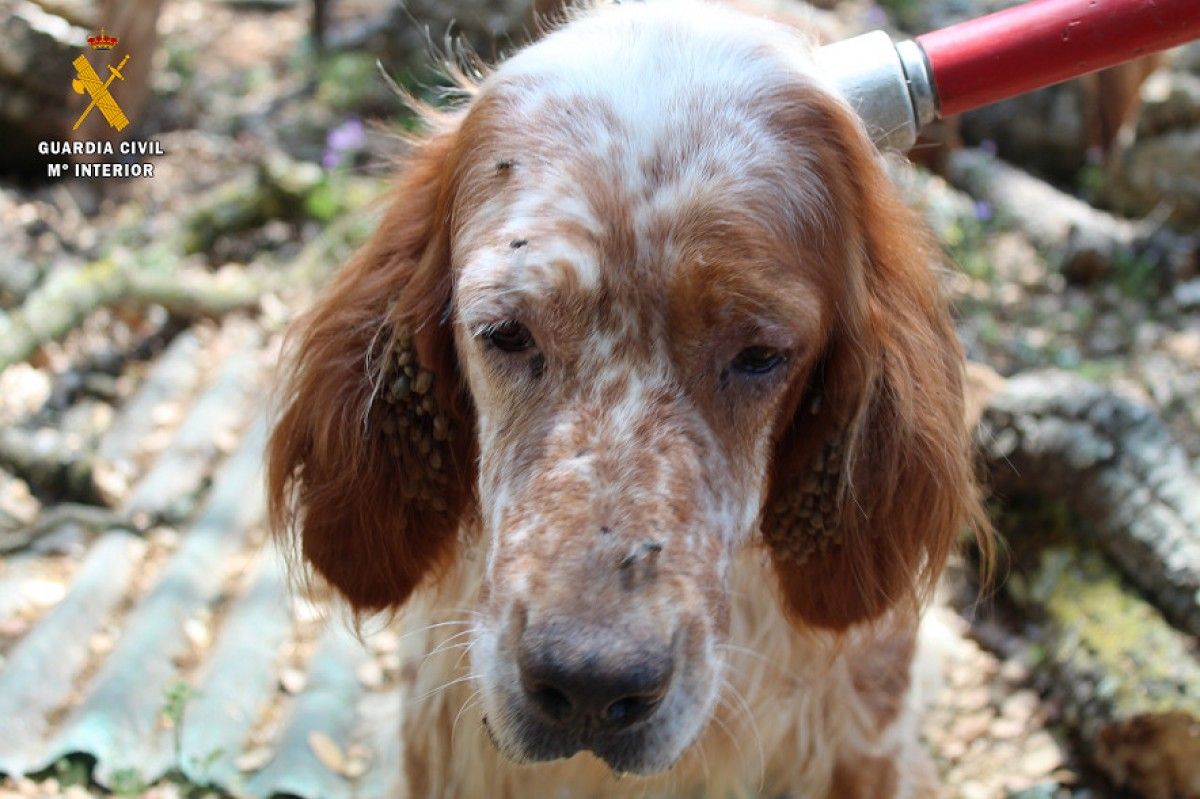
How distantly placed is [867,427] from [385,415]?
1.03 metres

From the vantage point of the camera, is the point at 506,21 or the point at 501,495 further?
the point at 506,21

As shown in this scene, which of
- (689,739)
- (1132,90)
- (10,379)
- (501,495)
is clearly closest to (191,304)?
(10,379)

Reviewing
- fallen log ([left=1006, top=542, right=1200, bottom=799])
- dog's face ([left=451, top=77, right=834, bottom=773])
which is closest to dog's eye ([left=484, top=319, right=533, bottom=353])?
dog's face ([left=451, top=77, right=834, bottom=773])

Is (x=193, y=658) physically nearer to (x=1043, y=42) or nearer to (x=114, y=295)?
(x=114, y=295)

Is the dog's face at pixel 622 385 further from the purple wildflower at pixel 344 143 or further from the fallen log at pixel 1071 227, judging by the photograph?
the purple wildflower at pixel 344 143

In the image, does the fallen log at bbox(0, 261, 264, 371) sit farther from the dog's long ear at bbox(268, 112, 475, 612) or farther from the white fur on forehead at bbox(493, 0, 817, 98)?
the white fur on forehead at bbox(493, 0, 817, 98)

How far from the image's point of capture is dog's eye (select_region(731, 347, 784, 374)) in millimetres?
2084

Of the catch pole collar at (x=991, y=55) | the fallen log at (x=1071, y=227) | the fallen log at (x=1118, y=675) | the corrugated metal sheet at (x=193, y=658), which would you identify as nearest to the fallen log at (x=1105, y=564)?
the fallen log at (x=1118, y=675)

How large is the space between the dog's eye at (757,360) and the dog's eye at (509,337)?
0.38 metres

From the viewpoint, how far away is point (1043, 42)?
2146 millimetres

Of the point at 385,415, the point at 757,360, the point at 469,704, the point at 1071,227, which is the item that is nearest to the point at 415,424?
the point at 385,415

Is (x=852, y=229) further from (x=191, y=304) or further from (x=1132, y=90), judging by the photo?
(x=1132, y=90)

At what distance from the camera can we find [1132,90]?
6.79 metres

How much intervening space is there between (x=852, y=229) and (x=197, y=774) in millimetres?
2288
